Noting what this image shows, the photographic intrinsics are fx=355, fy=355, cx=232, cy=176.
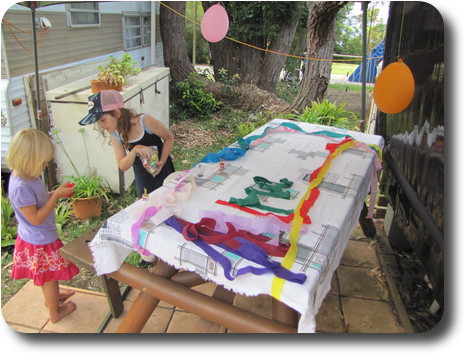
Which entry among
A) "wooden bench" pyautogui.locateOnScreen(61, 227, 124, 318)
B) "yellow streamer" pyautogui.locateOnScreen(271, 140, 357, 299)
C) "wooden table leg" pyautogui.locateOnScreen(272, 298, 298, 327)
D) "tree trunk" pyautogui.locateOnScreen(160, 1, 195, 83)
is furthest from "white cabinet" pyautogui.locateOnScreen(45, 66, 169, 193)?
"tree trunk" pyautogui.locateOnScreen(160, 1, 195, 83)

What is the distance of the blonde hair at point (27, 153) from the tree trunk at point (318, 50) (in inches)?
160

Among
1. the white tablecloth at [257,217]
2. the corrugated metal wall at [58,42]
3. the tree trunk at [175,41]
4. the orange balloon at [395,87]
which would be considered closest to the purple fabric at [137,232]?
the white tablecloth at [257,217]

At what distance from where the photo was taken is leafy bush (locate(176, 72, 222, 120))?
7.55 metres

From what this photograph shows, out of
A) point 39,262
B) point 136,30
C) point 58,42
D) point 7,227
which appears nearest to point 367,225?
point 39,262

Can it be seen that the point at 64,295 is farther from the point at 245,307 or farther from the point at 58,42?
the point at 58,42

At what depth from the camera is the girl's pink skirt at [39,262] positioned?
2246 millimetres

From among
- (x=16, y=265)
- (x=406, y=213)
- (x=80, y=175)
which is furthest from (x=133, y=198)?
(x=406, y=213)

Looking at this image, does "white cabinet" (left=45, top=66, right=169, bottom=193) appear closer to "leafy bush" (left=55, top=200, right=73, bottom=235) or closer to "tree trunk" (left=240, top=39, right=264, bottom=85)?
"leafy bush" (left=55, top=200, right=73, bottom=235)

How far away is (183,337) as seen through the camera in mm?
2072

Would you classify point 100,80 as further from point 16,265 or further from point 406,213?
point 406,213

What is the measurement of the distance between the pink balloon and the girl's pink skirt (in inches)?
99.4

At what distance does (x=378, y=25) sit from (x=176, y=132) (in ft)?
44.4

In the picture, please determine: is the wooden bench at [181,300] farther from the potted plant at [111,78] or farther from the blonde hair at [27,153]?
the potted plant at [111,78]

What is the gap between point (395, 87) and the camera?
2.23 meters
